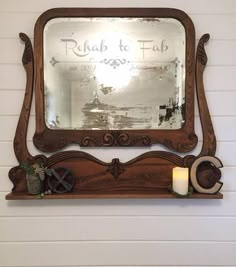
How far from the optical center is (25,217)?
4.59ft

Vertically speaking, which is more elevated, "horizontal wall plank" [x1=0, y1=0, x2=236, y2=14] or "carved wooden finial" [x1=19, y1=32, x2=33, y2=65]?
"horizontal wall plank" [x1=0, y1=0, x2=236, y2=14]

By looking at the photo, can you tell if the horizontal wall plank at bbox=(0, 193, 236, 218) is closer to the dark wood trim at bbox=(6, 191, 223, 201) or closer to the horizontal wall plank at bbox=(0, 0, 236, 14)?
the dark wood trim at bbox=(6, 191, 223, 201)

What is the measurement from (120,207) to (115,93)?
500mm

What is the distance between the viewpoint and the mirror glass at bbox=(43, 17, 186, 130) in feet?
4.50

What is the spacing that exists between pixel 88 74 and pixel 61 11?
0.95ft

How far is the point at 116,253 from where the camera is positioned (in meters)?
1.42

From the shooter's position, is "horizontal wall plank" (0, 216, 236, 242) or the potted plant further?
"horizontal wall plank" (0, 216, 236, 242)

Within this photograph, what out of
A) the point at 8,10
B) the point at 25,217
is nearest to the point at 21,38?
the point at 8,10

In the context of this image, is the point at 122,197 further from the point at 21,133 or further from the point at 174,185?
the point at 21,133

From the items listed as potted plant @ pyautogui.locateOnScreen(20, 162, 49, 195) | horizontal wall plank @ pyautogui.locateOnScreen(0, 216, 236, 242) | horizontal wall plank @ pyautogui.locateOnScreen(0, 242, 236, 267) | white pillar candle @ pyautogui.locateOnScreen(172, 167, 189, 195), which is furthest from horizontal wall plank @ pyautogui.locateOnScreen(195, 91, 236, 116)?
potted plant @ pyautogui.locateOnScreen(20, 162, 49, 195)

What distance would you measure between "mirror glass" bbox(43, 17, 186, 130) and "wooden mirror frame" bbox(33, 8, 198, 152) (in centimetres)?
2

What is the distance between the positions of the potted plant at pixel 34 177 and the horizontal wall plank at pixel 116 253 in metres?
0.27

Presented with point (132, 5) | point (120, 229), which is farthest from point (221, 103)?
point (120, 229)

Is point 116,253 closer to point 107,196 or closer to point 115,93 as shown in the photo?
point 107,196
